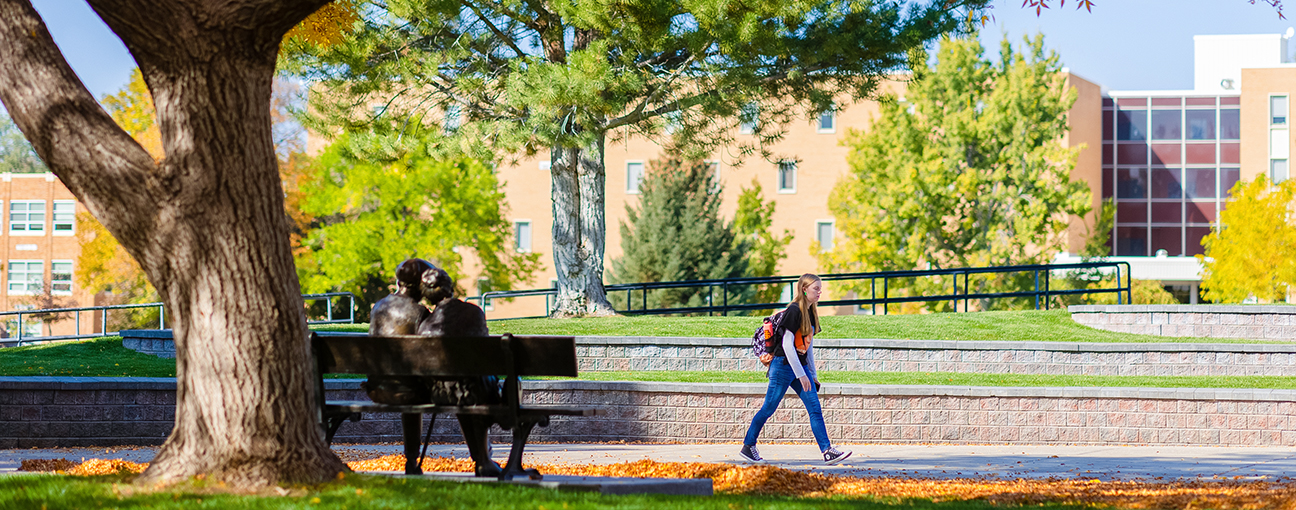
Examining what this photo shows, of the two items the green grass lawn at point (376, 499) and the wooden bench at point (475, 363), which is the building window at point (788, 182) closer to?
the wooden bench at point (475, 363)

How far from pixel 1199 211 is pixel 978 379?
45880 millimetres

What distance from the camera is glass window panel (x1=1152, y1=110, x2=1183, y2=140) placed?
53.0m

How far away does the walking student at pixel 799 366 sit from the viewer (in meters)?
9.08

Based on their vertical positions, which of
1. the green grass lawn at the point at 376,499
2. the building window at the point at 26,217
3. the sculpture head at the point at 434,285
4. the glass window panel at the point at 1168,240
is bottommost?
the green grass lawn at the point at 376,499

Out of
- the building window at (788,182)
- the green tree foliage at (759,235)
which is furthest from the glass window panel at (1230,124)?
the green tree foliage at (759,235)

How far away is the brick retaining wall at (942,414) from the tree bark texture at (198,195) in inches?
209

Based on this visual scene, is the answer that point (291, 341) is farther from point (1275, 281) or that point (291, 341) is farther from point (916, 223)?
point (916, 223)

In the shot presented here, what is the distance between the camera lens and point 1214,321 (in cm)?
1691

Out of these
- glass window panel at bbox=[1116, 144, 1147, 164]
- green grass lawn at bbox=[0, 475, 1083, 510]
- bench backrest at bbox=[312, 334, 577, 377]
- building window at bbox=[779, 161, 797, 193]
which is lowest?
green grass lawn at bbox=[0, 475, 1083, 510]

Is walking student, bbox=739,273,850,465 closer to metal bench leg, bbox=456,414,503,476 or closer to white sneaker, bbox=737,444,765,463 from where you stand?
white sneaker, bbox=737,444,765,463

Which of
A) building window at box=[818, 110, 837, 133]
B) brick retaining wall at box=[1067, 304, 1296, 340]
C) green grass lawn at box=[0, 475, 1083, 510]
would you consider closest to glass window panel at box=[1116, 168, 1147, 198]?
building window at box=[818, 110, 837, 133]

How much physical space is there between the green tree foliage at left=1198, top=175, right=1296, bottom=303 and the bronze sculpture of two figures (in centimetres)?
2535

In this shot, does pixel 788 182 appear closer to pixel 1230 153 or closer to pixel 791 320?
pixel 1230 153

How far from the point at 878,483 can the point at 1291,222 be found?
84.1 ft
